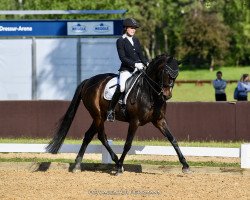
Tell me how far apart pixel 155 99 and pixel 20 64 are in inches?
596

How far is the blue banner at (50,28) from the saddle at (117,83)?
13.2 metres

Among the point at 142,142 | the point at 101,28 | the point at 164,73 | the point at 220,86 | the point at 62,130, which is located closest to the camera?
the point at 164,73

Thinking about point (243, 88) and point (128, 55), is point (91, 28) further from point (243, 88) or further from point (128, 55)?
point (128, 55)

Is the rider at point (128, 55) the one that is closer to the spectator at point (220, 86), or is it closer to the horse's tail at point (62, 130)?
the horse's tail at point (62, 130)

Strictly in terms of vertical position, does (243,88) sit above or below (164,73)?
below

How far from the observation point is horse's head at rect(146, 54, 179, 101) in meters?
15.0

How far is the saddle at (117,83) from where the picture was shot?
51.9 ft

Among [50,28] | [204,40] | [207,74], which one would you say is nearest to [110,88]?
[50,28]

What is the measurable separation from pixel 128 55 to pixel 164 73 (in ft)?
3.22

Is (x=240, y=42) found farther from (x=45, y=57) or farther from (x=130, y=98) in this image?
(x=130, y=98)

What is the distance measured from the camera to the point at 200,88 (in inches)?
2451

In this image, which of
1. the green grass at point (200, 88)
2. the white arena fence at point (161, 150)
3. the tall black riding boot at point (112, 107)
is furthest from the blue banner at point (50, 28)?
the tall black riding boot at point (112, 107)

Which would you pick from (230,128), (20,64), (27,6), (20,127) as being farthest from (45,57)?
(27,6)

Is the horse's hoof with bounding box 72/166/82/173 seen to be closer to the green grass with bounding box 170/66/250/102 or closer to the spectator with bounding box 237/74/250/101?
the spectator with bounding box 237/74/250/101
